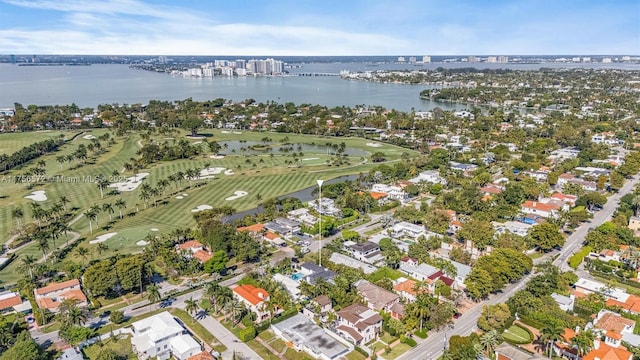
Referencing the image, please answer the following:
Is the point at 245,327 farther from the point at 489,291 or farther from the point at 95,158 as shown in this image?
the point at 95,158

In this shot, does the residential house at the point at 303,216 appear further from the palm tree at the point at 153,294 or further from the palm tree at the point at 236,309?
the palm tree at the point at 153,294

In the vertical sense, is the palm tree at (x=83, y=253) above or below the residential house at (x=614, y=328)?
above

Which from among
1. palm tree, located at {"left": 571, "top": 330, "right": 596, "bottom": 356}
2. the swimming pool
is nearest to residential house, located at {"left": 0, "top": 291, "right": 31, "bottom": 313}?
the swimming pool

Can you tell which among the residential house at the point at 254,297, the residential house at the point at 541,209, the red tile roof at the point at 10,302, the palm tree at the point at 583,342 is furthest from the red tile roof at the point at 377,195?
the red tile roof at the point at 10,302

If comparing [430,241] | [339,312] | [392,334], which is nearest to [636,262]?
[430,241]

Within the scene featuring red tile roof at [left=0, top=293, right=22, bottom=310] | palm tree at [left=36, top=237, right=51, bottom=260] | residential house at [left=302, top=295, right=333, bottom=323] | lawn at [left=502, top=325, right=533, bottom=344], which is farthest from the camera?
palm tree at [left=36, top=237, right=51, bottom=260]

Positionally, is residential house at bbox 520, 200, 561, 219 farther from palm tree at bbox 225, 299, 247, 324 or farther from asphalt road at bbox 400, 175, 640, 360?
palm tree at bbox 225, 299, 247, 324
